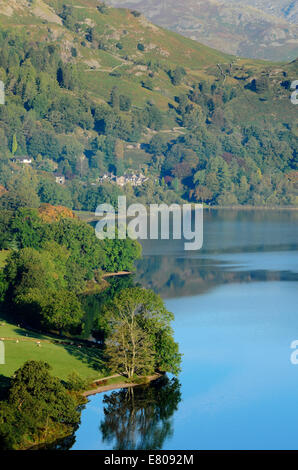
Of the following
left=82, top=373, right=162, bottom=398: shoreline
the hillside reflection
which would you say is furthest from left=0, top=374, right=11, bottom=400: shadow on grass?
the hillside reflection

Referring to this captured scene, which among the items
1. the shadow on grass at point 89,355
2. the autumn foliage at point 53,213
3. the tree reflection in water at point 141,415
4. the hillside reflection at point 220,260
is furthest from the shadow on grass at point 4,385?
the autumn foliage at point 53,213

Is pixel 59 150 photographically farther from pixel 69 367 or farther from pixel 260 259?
pixel 69 367

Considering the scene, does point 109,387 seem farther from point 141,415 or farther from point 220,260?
point 220,260

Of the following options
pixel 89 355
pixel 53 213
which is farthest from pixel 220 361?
pixel 53 213

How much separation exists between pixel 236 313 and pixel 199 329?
6.65 m

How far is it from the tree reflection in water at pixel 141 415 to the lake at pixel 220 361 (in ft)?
0.16

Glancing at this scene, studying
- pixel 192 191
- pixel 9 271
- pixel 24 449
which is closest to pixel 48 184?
pixel 192 191

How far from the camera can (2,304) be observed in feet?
212

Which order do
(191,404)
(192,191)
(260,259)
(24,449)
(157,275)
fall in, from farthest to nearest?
1. (192,191)
2. (260,259)
3. (157,275)
4. (191,404)
5. (24,449)

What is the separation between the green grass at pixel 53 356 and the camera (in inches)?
1918

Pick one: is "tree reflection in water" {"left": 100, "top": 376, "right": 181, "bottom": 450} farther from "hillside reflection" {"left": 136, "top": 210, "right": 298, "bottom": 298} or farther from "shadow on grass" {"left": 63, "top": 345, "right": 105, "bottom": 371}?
"hillside reflection" {"left": 136, "top": 210, "right": 298, "bottom": 298}

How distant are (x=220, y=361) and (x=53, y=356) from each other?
35.5ft

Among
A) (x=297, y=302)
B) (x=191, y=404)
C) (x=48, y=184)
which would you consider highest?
(x=48, y=184)

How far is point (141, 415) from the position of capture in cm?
4462
